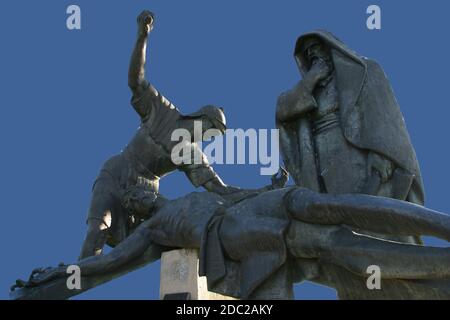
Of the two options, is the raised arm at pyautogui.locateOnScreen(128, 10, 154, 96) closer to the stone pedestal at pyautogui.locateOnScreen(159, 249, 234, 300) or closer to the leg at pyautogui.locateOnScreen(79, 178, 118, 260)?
the leg at pyautogui.locateOnScreen(79, 178, 118, 260)

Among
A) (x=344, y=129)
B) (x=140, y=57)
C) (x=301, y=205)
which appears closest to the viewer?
Result: (x=301, y=205)

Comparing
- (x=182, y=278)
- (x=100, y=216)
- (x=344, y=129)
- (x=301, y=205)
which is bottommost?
(x=182, y=278)

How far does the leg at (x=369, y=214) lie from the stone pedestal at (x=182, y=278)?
0.98 metres

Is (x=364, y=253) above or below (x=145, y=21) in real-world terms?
below

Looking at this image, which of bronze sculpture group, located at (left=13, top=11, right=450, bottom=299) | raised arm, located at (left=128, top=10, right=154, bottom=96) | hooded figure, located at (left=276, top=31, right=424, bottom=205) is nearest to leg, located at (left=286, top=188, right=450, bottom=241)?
bronze sculpture group, located at (left=13, top=11, right=450, bottom=299)

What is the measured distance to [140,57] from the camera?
8172mm

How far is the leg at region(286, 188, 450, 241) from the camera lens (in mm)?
5598

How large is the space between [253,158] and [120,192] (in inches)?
55.8

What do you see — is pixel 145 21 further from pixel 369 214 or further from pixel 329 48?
pixel 369 214

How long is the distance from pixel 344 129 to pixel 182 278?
2050mm

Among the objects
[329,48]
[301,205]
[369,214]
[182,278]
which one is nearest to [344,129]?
[329,48]

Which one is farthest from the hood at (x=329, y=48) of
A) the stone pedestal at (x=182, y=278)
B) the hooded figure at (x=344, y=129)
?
the stone pedestal at (x=182, y=278)

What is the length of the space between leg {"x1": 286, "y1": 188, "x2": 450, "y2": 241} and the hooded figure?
979mm

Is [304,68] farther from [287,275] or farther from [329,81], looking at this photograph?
[287,275]
